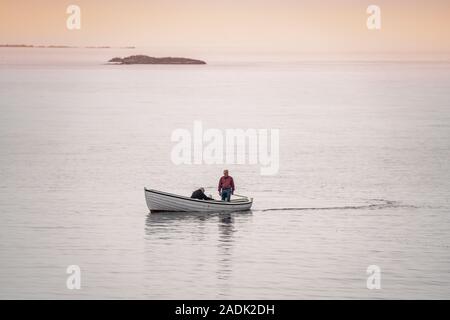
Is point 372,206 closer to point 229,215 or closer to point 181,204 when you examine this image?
point 229,215

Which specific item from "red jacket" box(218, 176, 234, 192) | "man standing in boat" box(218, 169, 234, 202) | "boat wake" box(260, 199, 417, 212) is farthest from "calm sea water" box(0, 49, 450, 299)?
"red jacket" box(218, 176, 234, 192)

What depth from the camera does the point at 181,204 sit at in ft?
143

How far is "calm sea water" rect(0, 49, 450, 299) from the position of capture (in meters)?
32.6

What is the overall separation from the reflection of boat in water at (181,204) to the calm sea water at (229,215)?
1.15 ft

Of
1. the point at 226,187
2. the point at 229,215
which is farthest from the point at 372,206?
the point at 226,187

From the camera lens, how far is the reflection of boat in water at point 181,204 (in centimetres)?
4356

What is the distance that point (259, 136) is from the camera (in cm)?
8844

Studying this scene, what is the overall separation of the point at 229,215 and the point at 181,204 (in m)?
1.99

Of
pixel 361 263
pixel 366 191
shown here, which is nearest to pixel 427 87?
pixel 366 191

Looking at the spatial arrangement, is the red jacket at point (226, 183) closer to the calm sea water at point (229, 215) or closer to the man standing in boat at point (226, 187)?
the man standing in boat at point (226, 187)

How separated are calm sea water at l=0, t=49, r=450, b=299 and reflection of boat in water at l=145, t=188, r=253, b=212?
1.15 ft

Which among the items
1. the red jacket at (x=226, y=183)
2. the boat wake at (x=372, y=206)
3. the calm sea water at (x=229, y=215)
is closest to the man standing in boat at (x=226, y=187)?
the red jacket at (x=226, y=183)
